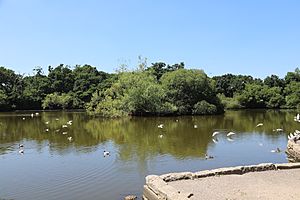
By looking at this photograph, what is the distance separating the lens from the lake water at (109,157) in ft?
47.6

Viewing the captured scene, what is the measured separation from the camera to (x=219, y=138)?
28.1 meters

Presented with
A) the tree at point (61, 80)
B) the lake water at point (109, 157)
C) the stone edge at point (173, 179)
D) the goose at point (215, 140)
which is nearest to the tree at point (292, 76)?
the tree at point (61, 80)

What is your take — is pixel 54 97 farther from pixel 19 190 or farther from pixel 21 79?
pixel 19 190

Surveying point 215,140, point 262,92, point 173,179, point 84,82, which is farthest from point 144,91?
point 173,179

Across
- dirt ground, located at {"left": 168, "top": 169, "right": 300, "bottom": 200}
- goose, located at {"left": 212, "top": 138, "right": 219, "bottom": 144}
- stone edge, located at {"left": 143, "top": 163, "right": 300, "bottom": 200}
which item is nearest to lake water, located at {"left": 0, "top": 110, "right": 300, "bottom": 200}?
goose, located at {"left": 212, "top": 138, "right": 219, "bottom": 144}

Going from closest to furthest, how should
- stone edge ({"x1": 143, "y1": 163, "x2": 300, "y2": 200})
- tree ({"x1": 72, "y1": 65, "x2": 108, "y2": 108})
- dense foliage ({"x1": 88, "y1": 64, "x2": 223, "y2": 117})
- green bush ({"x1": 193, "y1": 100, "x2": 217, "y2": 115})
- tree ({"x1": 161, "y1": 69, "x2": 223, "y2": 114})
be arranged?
stone edge ({"x1": 143, "y1": 163, "x2": 300, "y2": 200}), dense foliage ({"x1": 88, "y1": 64, "x2": 223, "y2": 117}), tree ({"x1": 161, "y1": 69, "x2": 223, "y2": 114}), green bush ({"x1": 193, "y1": 100, "x2": 217, "y2": 115}), tree ({"x1": 72, "y1": 65, "x2": 108, "y2": 108})

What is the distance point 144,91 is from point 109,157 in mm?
28652

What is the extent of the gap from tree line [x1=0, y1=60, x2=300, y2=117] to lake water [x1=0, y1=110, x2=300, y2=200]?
17051 millimetres

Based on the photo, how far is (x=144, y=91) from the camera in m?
48.8

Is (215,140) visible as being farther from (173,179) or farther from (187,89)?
(187,89)

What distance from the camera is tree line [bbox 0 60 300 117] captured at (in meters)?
50.2

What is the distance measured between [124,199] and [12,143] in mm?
15732

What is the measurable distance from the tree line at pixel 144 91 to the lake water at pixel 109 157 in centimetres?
1705

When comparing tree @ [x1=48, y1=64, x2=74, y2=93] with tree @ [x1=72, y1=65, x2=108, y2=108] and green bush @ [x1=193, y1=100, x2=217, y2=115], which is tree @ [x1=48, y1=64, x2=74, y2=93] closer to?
tree @ [x1=72, y1=65, x2=108, y2=108]
